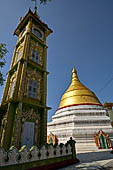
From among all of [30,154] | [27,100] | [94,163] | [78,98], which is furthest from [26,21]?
[94,163]

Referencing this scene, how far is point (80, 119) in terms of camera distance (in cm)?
1922

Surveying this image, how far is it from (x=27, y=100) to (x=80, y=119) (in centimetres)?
1195

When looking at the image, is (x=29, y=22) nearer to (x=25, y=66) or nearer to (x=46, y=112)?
(x=25, y=66)

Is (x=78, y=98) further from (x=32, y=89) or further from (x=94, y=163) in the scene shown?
(x=94, y=163)

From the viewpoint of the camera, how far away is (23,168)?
573cm

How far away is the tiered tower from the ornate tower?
8.29 meters

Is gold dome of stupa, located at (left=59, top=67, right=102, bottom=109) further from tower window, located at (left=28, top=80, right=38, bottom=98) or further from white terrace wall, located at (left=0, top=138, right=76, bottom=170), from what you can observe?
white terrace wall, located at (left=0, top=138, right=76, bottom=170)

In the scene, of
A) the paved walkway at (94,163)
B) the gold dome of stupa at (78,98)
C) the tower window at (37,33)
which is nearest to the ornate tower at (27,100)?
the tower window at (37,33)

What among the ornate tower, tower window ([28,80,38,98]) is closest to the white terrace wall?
the ornate tower

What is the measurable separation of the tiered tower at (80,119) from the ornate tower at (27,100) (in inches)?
326

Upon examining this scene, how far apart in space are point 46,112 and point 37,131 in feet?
7.14

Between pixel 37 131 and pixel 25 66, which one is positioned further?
pixel 25 66

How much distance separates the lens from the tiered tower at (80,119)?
55.9 feet

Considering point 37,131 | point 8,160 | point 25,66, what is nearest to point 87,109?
point 37,131
